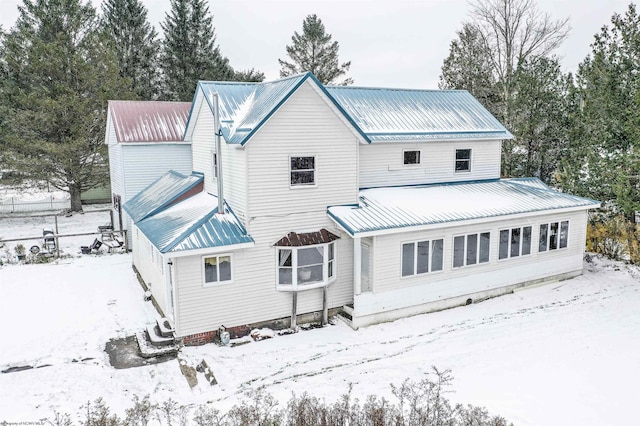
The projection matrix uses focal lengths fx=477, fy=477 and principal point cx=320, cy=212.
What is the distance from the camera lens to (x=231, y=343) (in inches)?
496

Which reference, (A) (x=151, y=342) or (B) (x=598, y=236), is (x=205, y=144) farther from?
(B) (x=598, y=236)

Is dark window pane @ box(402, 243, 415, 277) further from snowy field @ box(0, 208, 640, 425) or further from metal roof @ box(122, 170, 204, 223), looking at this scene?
metal roof @ box(122, 170, 204, 223)

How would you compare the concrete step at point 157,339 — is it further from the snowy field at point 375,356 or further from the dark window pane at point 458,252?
the dark window pane at point 458,252

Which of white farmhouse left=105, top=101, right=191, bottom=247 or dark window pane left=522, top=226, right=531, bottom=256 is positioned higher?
white farmhouse left=105, top=101, right=191, bottom=247

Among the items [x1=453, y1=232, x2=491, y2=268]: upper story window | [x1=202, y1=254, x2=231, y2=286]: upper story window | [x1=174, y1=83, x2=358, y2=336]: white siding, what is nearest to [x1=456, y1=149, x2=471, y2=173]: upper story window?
[x1=453, y1=232, x2=491, y2=268]: upper story window

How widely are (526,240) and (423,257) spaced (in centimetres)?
455

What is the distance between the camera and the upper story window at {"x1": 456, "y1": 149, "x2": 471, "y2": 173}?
→ 17956 millimetres

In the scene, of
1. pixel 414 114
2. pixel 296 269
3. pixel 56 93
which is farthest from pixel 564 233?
pixel 56 93

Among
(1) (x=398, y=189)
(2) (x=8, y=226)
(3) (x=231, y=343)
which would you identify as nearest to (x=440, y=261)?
(1) (x=398, y=189)

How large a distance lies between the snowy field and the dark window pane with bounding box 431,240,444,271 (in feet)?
4.77

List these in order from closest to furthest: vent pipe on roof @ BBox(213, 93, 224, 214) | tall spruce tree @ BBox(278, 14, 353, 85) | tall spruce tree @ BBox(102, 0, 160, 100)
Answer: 1. vent pipe on roof @ BBox(213, 93, 224, 214)
2. tall spruce tree @ BBox(102, 0, 160, 100)
3. tall spruce tree @ BBox(278, 14, 353, 85)

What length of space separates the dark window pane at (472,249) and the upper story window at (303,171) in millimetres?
5632

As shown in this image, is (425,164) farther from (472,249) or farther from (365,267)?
(365,267)

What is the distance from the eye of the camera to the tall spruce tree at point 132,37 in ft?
132
